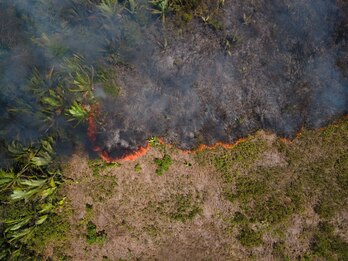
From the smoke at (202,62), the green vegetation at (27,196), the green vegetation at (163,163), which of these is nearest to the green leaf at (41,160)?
the green vegetation at (27,196)

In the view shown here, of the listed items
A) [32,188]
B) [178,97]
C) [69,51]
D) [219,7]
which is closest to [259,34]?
[219,7]

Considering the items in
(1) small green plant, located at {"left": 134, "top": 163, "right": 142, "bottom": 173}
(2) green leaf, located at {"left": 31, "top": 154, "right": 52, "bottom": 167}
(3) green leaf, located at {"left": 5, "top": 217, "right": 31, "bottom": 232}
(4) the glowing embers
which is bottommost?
(3) green leaf, located at {"left": 5, "top": 217, "right": 31, "bottom": 232}

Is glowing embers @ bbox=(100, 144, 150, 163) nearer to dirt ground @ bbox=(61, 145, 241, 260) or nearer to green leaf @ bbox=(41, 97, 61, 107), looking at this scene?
dirt ground @ bbox=(61, 145, 241, 260)

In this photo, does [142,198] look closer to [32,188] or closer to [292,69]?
[32,188]

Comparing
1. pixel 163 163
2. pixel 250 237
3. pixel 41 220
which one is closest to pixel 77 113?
pixel 163 163

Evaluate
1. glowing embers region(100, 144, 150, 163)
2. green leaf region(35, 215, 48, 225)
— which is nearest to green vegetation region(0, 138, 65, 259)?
green leaf region(35, 215, 48, 225)

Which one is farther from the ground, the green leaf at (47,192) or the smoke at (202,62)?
the smoke at (202,62)

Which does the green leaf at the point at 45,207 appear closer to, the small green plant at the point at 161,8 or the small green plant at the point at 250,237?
the small green plant at the point at 250,237
